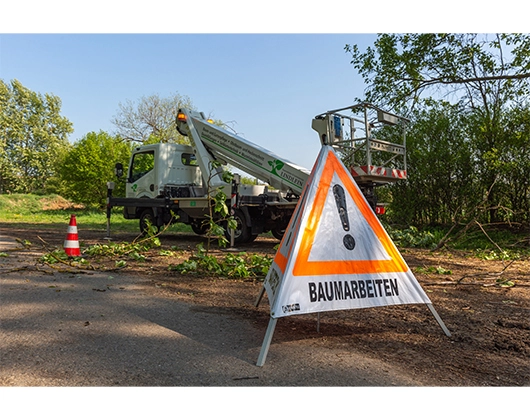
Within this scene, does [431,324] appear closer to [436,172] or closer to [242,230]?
[242,230]

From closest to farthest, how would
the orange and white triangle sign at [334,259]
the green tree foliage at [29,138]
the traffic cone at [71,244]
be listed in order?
1. the orange and white triangle sign at [334,259]
2. the traffic cone at [71,244]
3. the green tree foliage at [29,138]

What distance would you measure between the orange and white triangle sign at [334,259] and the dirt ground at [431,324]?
1.40ft

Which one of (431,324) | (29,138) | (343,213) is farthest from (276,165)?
(29,138)

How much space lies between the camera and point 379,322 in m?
4.07

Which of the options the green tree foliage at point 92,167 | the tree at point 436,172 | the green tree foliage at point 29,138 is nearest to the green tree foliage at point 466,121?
the tree at point 436,172

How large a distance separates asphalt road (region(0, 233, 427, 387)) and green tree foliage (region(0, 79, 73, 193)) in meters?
35.5

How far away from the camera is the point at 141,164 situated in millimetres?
13539

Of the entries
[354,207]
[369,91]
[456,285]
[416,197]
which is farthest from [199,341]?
[416,197]

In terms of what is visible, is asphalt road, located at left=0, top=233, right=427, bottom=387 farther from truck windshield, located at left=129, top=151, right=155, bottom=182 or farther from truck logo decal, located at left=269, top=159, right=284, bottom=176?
truck windshield, located at left=129, top=151, right=155, bottom=182

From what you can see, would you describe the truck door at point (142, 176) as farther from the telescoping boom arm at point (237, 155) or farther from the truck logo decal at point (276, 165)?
the truck logo decal at point (276, 165)

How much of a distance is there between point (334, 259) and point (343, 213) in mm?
425

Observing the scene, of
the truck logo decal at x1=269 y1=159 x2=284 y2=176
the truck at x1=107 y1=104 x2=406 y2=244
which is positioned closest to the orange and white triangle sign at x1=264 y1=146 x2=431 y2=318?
the truck at x1=107 y1=104 x2=406 y2=244

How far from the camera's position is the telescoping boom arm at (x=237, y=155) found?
1049 cm

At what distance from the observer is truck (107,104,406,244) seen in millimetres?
8883
